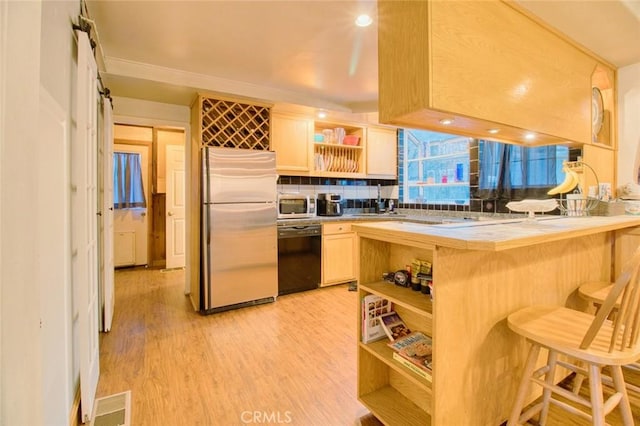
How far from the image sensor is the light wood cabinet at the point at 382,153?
170 inches

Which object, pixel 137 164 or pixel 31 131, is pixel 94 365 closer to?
pixel 31 131

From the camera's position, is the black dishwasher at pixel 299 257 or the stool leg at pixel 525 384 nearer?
the stool leg at pixel 525 384

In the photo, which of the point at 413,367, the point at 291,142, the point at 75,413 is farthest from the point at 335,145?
the point at 75,413

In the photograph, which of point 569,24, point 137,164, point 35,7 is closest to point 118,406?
point 35,7

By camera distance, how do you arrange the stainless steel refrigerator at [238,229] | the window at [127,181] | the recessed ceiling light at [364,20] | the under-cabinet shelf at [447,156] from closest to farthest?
the recessed ceiling light at [364,20]
the stainless steel refrigerator at [238,229]
the under-cabinet shelf at [447,156]
the window at [127,181]

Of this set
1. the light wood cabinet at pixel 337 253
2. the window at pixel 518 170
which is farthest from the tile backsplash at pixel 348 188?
the window at pixel 518 170

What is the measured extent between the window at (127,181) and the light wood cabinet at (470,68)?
470cm

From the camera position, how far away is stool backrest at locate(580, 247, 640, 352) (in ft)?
3.72

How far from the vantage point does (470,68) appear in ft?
4.47

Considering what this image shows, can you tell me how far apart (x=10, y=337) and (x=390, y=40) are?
166 centimetres

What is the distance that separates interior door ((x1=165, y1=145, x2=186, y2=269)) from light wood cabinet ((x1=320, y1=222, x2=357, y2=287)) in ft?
8.50

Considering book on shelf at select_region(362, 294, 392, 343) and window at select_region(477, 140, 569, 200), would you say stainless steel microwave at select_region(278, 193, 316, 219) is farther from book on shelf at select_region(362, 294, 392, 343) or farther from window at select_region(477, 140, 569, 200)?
book on shelf at select_region(362, 294, 392, 343)

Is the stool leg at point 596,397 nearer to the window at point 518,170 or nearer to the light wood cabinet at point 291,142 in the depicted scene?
the window at point 518,170

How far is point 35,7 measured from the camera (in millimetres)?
677
